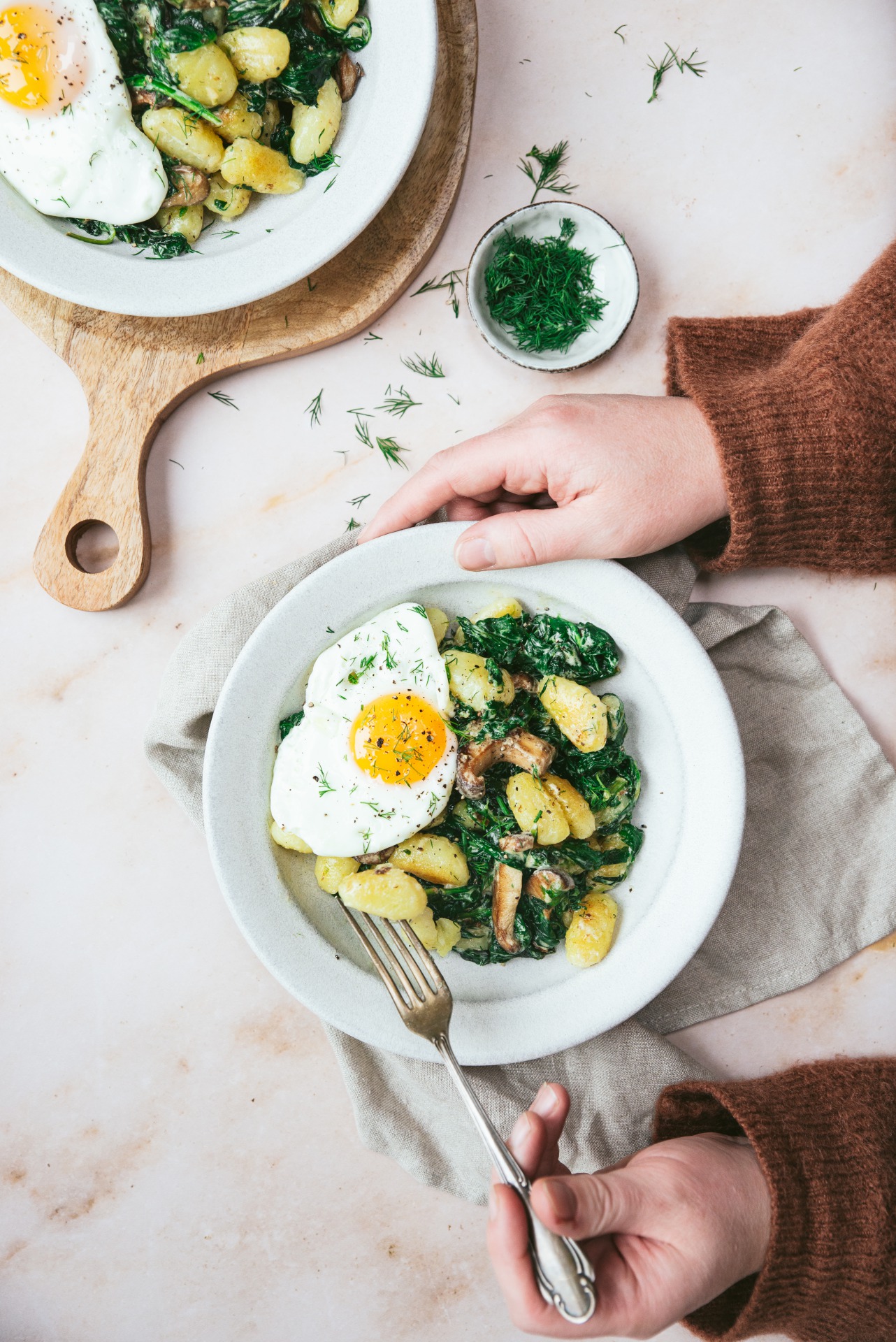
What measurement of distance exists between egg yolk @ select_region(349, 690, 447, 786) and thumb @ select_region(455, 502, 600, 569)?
365mm

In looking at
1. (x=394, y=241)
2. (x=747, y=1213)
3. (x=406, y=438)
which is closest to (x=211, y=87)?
(x=394, y=241)

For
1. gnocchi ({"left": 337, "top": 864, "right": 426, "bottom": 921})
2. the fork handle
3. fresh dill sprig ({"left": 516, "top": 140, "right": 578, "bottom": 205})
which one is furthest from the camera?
fresh dill sprig ({"left": 516, "top": 140, "right": 578, "bottom": 205})

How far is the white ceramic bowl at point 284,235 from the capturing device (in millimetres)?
2070

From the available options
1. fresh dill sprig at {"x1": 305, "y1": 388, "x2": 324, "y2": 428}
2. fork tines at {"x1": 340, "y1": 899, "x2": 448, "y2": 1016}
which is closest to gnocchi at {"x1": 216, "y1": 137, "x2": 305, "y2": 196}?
fresh dill sprig at {"x1": 305, "y1": 388, "x2": 324, "y2": 428}

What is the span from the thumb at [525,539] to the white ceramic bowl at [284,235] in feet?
2.53

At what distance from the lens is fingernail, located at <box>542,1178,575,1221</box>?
1.62m

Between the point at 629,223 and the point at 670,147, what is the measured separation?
0.24 metres

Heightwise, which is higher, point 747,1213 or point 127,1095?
point 127,1095

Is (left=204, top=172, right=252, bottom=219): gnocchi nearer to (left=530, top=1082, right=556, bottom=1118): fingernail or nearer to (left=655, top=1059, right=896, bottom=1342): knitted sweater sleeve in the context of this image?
(left=530, top=1082, right=556, bottom=1118): fingernail

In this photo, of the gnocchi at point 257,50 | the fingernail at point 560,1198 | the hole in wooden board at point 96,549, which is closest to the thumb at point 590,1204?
the fingernail at point 560,1198

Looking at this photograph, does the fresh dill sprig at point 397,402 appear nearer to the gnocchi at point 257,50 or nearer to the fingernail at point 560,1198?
the gnocchi at point 257,50

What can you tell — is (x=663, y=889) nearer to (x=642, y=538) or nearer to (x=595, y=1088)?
(x=595, y=1088)

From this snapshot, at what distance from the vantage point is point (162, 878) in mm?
2463

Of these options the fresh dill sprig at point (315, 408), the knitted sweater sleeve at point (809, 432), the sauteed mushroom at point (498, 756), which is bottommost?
the sauteed mushroom at point (498, 756)
